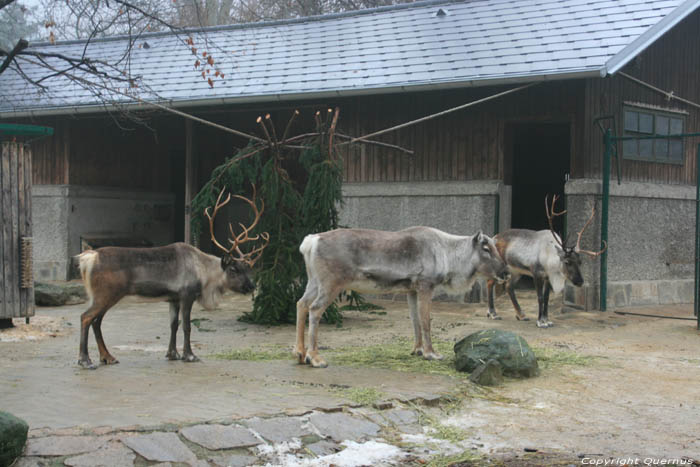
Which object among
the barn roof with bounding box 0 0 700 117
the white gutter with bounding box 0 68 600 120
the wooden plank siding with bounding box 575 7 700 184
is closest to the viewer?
the white gutter with bounding box 0 68 600 120

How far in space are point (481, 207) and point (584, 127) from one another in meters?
2.25

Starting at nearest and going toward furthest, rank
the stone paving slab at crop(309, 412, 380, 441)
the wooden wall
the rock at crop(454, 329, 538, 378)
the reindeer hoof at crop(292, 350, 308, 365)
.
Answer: the stone paving slab at crop(309, 412, 380, 441), the rock at crop(454, 329, 538, 378), the reindeer hoof at crop(292, 350, 308, 365), the wooden wall

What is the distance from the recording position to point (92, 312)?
25.3ft

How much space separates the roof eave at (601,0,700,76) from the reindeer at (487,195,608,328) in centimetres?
237

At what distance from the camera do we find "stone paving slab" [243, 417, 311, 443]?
550 cm

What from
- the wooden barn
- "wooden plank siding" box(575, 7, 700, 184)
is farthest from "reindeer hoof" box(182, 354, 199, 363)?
"wooden plank siding" box(575, 7, 700, 184)

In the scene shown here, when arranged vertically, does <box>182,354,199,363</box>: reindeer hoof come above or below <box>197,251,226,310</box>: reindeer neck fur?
below

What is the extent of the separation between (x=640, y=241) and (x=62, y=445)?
36.7 feet

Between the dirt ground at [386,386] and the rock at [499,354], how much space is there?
0.14m

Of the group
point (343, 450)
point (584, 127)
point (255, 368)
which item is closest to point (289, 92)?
point (584, 127)

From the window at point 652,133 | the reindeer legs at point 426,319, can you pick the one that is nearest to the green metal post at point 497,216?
the window at point 652,133

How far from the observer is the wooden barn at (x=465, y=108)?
1280 centimetres

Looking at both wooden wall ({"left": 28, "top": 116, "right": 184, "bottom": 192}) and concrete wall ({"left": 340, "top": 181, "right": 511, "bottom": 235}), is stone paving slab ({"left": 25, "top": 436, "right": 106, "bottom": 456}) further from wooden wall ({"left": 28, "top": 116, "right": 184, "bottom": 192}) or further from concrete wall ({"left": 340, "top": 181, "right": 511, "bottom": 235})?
wooden wall ({"left": 28, "top": 116, "right": 184, "bottom": 192})

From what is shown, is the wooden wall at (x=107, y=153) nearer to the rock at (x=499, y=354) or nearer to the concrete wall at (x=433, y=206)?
the concrete wall at (x=433, y=206)
